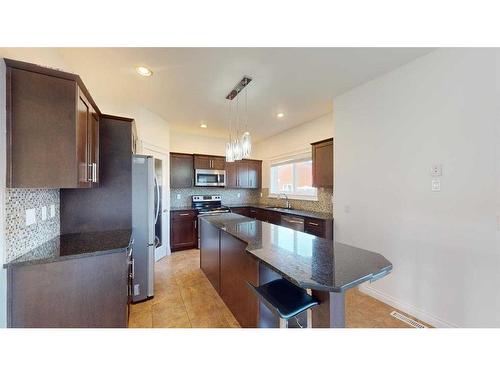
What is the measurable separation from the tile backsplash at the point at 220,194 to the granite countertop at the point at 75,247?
2610mm

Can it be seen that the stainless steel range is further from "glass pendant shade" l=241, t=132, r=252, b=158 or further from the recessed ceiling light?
the recessed ceiling light

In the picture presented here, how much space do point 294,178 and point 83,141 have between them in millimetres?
3935

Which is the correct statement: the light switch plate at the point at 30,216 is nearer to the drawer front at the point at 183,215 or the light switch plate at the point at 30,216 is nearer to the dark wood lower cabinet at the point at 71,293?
the dark wood lower cabinet at the point at 71,293

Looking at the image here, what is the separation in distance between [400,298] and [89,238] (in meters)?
3.39

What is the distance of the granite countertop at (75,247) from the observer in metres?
1.32

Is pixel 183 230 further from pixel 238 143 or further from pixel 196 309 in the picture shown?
pixel 238 143

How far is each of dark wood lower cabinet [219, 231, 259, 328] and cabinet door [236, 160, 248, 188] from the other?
118 inches

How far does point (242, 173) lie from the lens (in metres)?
5.24

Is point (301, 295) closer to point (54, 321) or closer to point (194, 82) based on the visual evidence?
point (54, 321)

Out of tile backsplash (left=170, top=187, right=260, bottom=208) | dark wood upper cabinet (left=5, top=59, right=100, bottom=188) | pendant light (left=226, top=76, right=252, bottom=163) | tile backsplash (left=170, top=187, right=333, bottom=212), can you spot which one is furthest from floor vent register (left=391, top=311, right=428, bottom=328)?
tile backsplash (left=170, top=187, right=260, bottom=208)

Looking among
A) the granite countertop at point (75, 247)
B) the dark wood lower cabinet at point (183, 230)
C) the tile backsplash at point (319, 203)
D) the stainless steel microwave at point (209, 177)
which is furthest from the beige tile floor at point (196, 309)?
the stainless steel microwave at point (209, 177)

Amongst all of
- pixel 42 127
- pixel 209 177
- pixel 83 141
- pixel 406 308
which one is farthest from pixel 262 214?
pixel 42 127

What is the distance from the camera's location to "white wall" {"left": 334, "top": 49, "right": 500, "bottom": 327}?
5.16 ft
